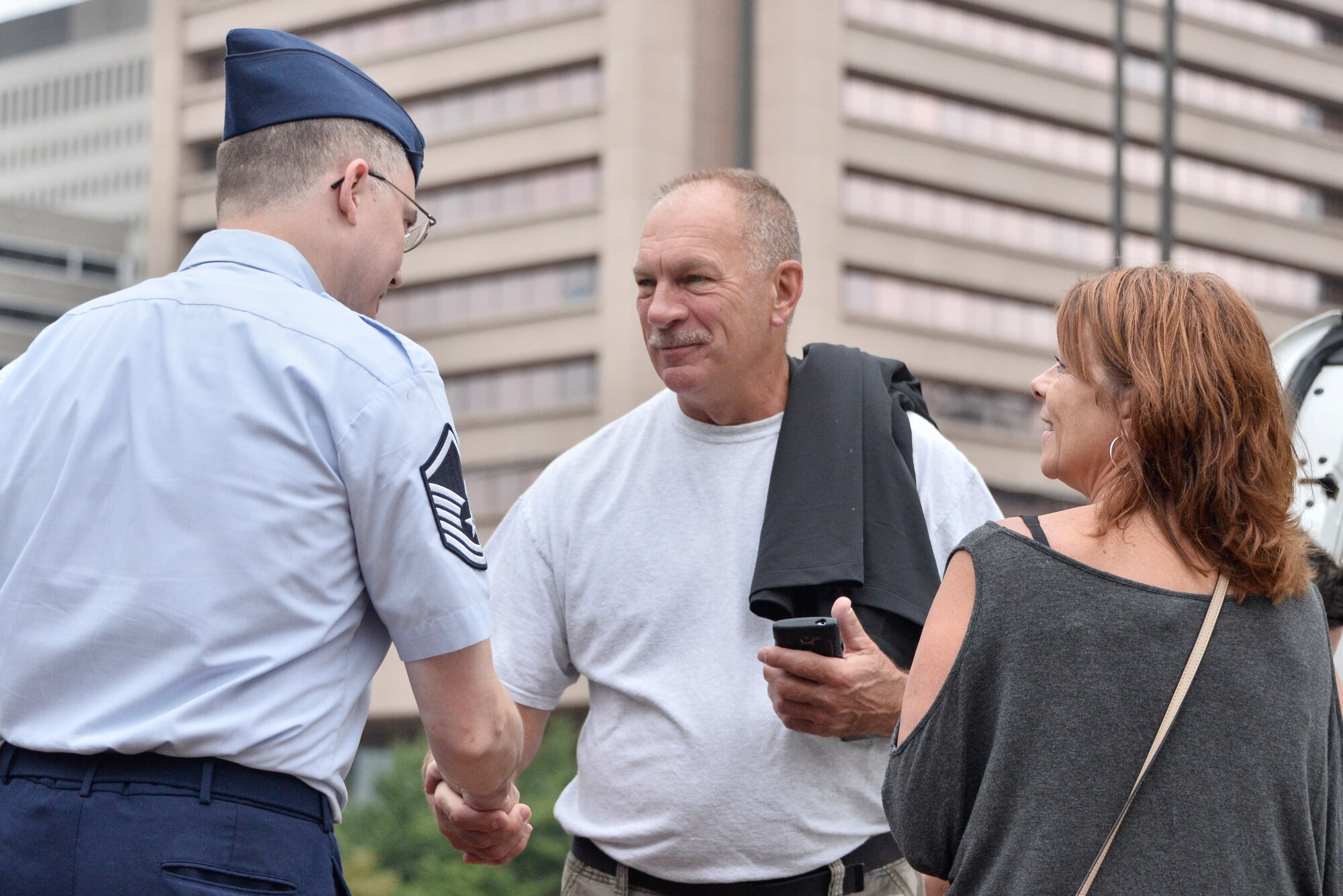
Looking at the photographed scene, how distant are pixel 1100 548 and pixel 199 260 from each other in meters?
1.52

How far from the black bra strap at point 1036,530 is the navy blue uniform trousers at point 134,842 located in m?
1.22

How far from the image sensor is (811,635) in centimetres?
339

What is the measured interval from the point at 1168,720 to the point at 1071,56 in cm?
6601

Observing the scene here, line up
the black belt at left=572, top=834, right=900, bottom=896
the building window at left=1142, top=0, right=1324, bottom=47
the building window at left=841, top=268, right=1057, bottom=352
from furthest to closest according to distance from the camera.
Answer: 1. the building window at left=1142, top=0, right=1324, bottom=47
2. the building window at left=841, top=268, right=1057, bottom=352
3. the black belt at left=572, top=834, right=900, bottom=896

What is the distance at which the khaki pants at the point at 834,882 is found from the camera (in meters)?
3.64

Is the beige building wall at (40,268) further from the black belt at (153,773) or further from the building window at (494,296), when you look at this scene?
the black belt at (153,773)

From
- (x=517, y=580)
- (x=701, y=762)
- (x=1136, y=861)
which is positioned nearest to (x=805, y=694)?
(x=701, y=762)

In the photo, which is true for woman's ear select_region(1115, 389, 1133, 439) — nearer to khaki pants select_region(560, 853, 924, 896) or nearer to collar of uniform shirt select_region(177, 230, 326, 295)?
collar of uniform shirt select_region(177, 230, 326, 295)

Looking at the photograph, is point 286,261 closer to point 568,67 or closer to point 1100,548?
point 1100,548

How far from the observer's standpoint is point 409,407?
251 centimetres

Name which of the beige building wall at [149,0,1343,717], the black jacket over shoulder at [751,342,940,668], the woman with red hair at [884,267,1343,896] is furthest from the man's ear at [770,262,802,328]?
the beige building wall at [149,0,1343,717]

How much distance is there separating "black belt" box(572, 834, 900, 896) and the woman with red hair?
1025 mm

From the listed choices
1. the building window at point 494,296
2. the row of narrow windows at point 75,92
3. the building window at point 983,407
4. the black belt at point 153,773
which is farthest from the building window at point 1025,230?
the black belt at point 153,773

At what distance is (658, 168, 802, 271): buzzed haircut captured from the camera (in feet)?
13.8
